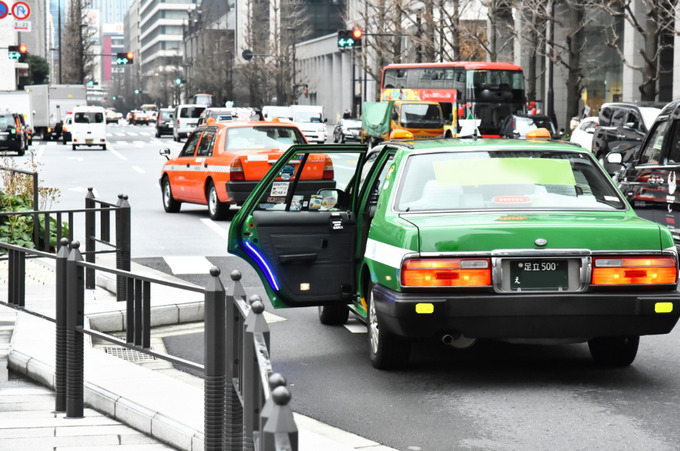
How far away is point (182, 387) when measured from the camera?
6395 mm

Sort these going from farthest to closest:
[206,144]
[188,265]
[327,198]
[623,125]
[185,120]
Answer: [185,120]
[623,125]
[206,144]
[188,265]
[327,198]

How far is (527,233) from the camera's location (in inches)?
267

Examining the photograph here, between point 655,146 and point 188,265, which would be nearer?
point 655,146

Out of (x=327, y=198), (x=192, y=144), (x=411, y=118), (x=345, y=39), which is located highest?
(x=345, y=39)

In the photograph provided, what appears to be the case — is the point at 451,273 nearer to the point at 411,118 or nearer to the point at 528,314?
the point at 528,314

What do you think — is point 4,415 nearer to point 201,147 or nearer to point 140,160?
point 201,147

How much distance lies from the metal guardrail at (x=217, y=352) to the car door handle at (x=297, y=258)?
1.73 meters

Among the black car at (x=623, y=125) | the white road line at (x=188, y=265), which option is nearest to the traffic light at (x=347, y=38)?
the black car at (x=623, y=125)

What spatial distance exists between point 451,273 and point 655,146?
680 cm

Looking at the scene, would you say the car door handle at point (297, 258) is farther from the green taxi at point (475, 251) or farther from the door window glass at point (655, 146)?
the door window glass at point (655, 146)

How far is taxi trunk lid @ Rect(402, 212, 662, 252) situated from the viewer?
675cm

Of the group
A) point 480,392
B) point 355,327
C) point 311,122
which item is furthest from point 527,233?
point 311,122

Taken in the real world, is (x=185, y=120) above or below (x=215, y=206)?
above

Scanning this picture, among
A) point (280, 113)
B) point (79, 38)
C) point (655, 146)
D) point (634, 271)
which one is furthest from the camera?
point (79, 38)
